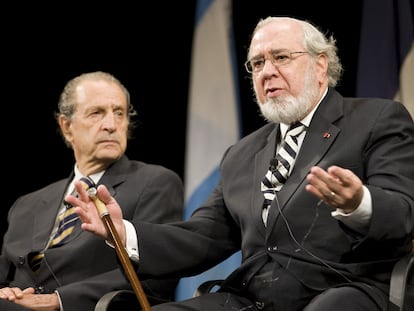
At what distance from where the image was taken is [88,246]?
13.1 ft

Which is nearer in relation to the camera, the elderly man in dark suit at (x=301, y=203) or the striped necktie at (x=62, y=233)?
the elderly man in dark suit at (x=301, y=203)

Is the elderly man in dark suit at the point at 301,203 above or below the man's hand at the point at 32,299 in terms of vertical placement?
above

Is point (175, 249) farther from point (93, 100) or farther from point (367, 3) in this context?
point (367, 3)

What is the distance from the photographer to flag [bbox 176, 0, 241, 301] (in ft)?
18.0

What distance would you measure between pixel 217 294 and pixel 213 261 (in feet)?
0.75

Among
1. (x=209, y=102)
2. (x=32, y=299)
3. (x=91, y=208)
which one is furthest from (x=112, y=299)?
(x=209, y=102)

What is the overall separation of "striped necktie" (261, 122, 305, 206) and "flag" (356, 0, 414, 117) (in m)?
1.49

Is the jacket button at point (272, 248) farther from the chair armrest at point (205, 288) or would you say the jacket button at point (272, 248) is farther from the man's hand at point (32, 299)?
the man's hand at point (32, 299)

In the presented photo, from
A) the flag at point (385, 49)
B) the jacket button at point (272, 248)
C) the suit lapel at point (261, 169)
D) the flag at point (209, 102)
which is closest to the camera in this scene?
the jacket button at point (272, 248)

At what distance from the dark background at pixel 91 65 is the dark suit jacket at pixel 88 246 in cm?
154

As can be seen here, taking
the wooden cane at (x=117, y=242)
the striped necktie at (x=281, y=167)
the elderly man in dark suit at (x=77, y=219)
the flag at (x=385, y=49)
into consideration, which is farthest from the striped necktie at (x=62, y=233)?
the flag at (x=385, y=49)

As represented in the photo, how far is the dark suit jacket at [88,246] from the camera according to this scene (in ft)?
12.5

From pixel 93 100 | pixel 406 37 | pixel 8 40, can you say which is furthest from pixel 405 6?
pixel 8 40

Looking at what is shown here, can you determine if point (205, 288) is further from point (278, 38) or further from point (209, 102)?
point (209, 102)
